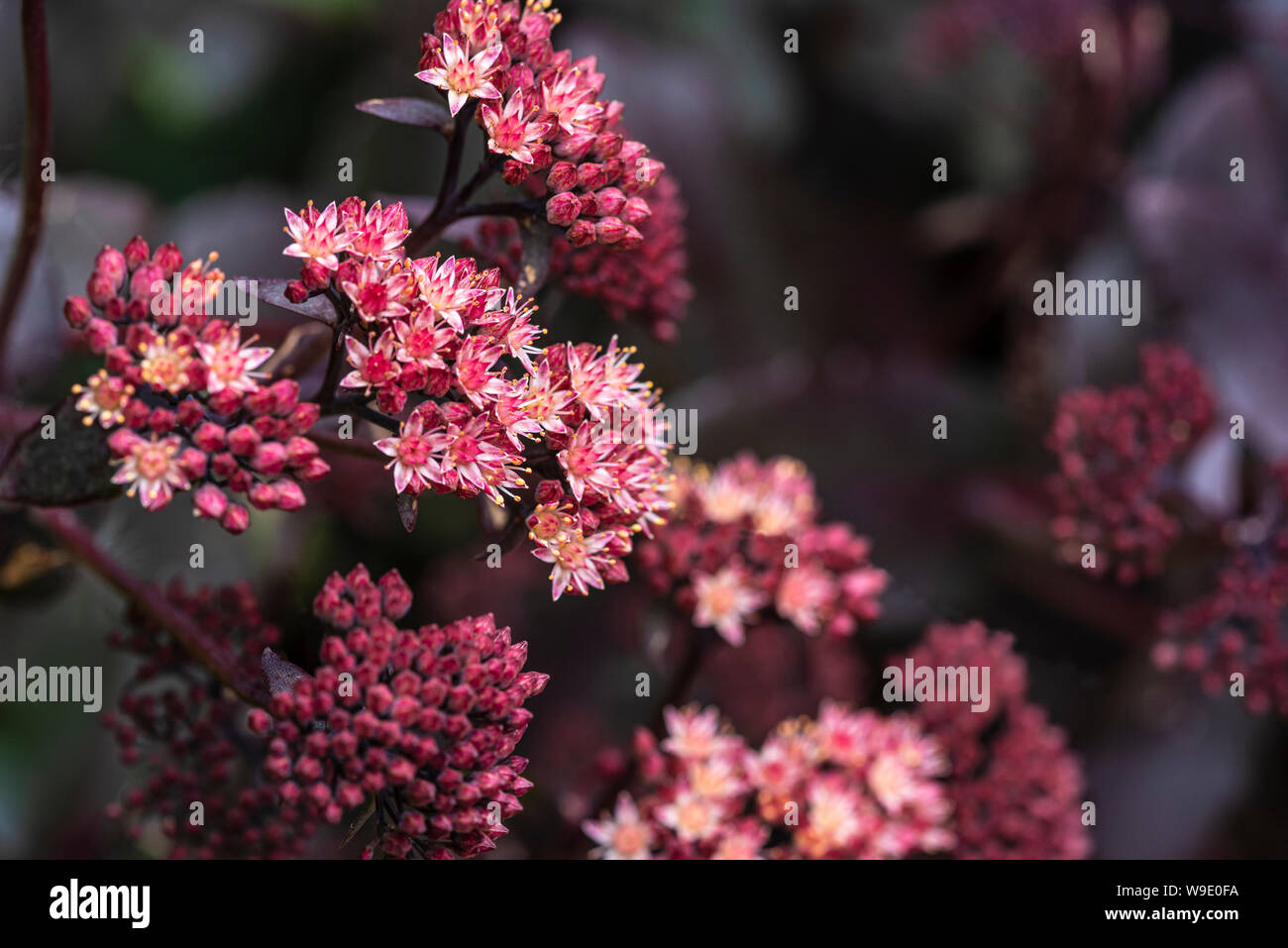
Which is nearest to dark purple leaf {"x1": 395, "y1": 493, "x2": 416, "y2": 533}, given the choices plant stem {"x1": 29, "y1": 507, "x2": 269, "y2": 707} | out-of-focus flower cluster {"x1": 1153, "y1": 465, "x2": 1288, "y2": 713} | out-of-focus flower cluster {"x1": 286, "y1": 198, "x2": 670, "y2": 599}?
out-of-focus flower cluster {"x1": 286, "y1": 198, "x2": 670, "y2": 599}

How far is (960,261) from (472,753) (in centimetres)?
124

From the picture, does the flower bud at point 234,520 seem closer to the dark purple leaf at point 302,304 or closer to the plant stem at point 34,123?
the dark purple leaf at point 302,304

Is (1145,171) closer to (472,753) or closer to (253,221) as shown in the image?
(253,221)

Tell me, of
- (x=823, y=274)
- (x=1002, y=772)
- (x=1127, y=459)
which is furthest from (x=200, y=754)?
(x=823, y=274)

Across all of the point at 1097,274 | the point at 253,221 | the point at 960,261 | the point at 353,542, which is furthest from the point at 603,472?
the point at 960,261

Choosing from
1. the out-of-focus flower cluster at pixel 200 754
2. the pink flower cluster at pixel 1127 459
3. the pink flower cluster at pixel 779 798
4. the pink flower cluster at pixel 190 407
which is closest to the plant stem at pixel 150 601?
the out-of-focus flower cluster at pixel 200 754

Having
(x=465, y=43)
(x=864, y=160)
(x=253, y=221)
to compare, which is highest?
(x=864, y=160)

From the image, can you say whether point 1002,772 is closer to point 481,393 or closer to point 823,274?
point 481,393

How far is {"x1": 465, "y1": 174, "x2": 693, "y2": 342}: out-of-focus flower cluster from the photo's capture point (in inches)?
26.5

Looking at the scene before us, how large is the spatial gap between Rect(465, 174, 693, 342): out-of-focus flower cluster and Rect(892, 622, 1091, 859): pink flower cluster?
42 cm

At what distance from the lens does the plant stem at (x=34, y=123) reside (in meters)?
0.65

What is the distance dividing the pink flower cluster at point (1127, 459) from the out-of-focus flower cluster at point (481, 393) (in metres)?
0.54

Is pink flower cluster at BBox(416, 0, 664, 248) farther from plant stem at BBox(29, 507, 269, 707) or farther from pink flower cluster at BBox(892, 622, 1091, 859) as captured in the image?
pink flower cluster at BBox(892, 622, 1091, 859)

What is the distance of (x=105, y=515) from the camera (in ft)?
2.73
